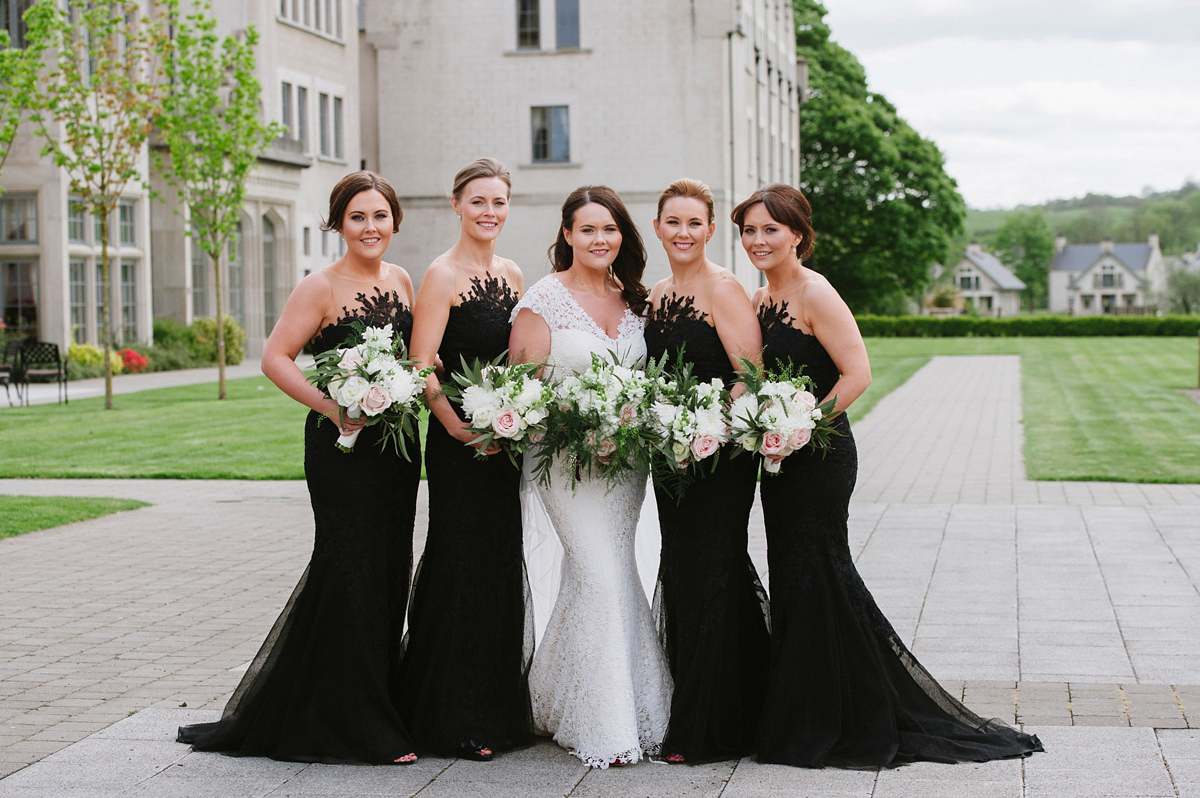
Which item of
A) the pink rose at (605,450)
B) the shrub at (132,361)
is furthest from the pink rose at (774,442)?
the shrub at (132,361)

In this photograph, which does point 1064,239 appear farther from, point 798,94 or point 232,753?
point 232,753

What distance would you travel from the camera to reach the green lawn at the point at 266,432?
49.9 ft

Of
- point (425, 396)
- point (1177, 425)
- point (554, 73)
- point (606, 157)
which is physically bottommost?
point (1177, 425)

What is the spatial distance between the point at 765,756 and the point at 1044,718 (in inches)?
54.5

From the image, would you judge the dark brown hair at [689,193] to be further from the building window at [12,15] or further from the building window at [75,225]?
the building window at [12,15]

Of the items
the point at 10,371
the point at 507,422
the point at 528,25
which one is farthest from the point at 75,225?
the point at 507,422

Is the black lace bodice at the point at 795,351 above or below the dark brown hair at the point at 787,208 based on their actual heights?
below

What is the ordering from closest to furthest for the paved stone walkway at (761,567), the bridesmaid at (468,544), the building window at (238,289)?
the paved stone walkway at (761,567)
the bridesmaid at (468,544)
the building window at (238,289)

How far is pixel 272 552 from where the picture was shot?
33.5 ft

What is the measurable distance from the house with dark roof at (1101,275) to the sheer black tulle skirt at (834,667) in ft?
510

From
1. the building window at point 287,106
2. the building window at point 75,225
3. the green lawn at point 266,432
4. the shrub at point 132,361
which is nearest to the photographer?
the green lawn at point 266,432

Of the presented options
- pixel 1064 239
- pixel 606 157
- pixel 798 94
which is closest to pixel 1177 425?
pixel 606 157

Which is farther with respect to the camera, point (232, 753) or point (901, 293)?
point (901, 293)

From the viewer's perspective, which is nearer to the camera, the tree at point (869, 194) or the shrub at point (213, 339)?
the shrub at point (213, 339)
